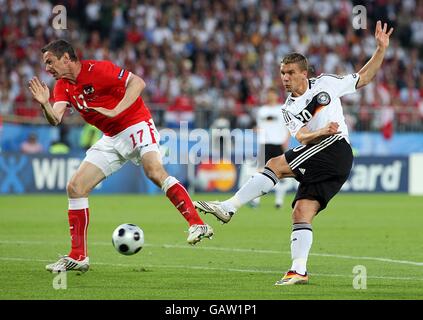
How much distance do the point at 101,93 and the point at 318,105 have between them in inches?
88.3

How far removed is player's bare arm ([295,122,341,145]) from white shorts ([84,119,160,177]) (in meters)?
1.59

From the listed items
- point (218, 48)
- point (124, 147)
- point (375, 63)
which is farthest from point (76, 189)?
point (218, 48)

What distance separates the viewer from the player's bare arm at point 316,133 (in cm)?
905

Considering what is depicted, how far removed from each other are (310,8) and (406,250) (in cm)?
1981

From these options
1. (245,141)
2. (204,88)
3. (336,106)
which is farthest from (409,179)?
(336,106)

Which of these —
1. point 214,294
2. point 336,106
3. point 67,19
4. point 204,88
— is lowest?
point 214,294

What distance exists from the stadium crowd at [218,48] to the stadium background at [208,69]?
3 cm

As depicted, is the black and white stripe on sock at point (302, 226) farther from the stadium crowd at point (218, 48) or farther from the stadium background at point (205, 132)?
the stadium crowd at point (218, 48)

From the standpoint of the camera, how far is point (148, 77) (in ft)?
90.8

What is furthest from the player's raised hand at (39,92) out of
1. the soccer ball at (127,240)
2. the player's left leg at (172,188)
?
the soccer ball at (127,240)

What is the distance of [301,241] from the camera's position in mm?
9273

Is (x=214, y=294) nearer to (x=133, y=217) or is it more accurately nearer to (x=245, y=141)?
(x=133, y=217)

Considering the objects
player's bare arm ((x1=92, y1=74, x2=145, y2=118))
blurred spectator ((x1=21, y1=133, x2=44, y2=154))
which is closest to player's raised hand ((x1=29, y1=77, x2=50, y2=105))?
player's bare arm ((x1=92, y1=74, x2=145, y2=118))

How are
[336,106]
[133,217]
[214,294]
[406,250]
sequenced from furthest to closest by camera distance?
[133,217] < [406,250] < [336,106] < [214,294]
